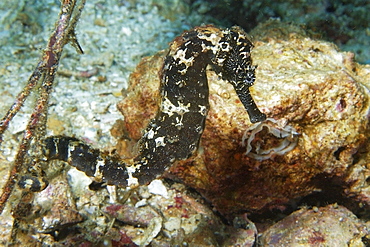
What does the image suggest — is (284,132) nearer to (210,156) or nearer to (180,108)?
(210,156)

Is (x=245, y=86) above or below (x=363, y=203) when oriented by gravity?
above

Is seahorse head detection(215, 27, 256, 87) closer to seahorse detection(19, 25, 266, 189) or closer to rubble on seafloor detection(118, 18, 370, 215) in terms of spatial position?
seahorse detection(19, 25, 266, 189)

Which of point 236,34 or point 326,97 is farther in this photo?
point 326,97

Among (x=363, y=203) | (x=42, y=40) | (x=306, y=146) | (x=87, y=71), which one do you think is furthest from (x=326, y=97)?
(x=42, y=40)

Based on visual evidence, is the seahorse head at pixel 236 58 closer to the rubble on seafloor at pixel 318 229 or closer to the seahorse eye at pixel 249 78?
the seahorse eye at pixel 249 78

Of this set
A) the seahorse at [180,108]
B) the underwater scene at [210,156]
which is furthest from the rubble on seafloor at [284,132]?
the seahorse at [180,108]

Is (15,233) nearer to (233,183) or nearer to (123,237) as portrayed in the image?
(123,237)
